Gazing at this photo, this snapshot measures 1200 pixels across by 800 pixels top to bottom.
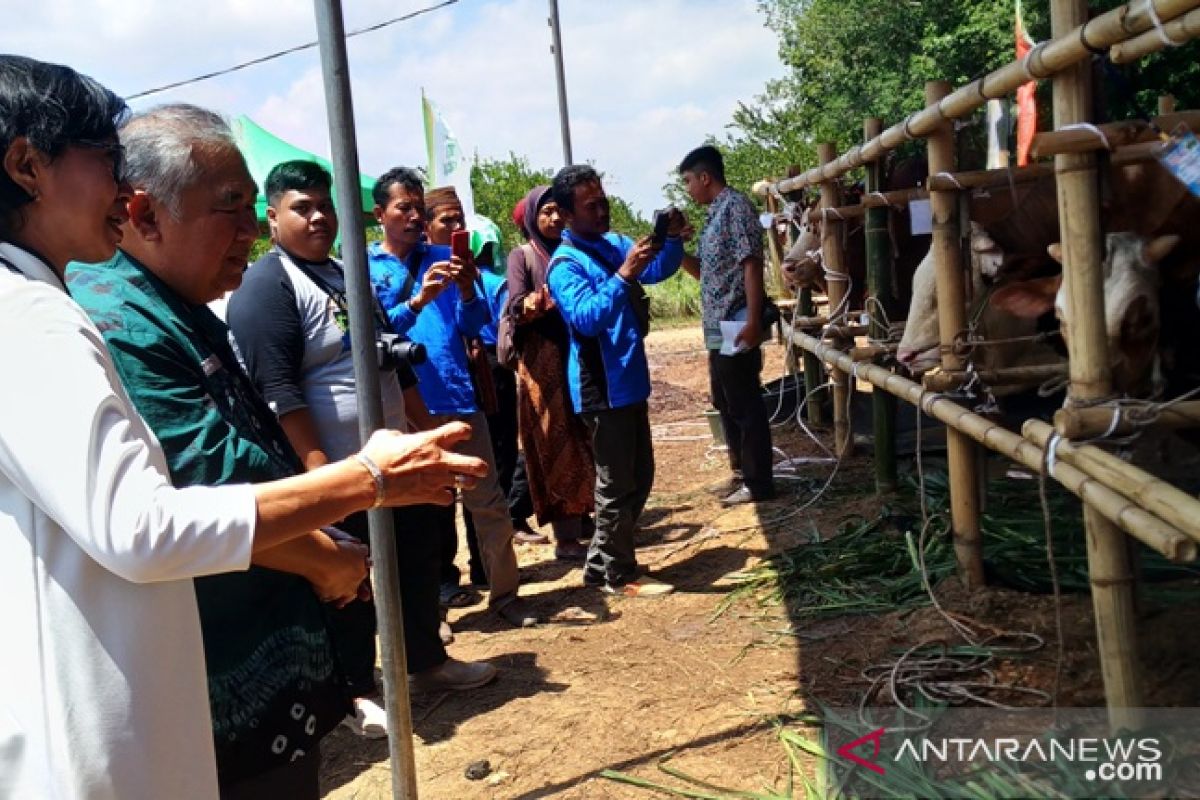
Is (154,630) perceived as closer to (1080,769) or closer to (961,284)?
(1080,769)

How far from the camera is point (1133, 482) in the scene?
6.91ft

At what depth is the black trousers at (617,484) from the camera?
438 centimetres

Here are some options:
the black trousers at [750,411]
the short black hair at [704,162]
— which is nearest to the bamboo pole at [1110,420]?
the black trousers at [750,411]

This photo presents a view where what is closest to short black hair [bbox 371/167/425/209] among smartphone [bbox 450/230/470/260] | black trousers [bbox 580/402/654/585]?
smartphone [bbox 450/230/470/260]

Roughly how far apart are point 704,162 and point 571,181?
1.33 metres

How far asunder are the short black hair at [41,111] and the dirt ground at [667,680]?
84.3 inches

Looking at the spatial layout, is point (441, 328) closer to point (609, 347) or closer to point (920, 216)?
point (609, 347)

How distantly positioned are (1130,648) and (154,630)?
2.10 m

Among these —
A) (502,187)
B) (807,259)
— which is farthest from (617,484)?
(502,187)

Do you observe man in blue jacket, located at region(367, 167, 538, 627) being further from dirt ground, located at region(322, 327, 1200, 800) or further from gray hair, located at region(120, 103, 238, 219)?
gray hair, located at region(120, 103, 238, 219)

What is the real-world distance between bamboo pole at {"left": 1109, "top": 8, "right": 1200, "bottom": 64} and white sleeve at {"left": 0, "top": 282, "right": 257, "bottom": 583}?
2026mm

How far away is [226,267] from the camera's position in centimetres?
186

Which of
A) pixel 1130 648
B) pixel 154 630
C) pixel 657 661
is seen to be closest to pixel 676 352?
pixel 657 661

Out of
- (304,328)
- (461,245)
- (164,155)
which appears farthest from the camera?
(461,245)
